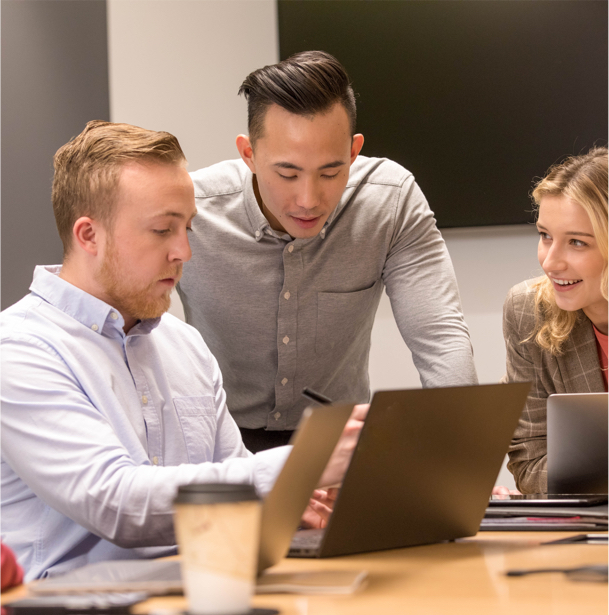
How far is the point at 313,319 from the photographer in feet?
6.70

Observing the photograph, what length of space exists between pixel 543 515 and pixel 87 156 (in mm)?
929

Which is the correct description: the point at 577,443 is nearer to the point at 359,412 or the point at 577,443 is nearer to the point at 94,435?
the point at 359,412

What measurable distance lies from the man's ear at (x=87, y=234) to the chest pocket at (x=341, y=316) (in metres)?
0.78

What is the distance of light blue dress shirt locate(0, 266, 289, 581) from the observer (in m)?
1.00

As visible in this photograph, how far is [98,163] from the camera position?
1.37 metres

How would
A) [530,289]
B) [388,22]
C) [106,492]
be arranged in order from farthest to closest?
[388,22] → [530,289] → [106,492]

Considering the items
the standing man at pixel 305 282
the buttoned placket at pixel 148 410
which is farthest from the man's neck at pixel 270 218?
the buttoned placket at pixel 148 410

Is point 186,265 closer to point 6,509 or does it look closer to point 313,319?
point 313,319

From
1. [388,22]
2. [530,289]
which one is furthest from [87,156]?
[388,22]

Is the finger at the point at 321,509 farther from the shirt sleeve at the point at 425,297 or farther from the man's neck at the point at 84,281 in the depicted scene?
the shirt sleeve at the point at 425,297

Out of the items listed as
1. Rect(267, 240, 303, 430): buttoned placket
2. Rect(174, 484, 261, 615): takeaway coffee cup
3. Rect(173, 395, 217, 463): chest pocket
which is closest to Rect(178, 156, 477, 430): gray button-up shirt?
Rect(267, 240, 303, 430): buttoned placket

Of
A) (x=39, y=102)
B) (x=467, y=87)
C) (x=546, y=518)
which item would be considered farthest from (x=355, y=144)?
(x=39, y=102)

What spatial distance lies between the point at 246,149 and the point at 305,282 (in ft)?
1.17

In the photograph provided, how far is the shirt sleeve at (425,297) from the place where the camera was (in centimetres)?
187
